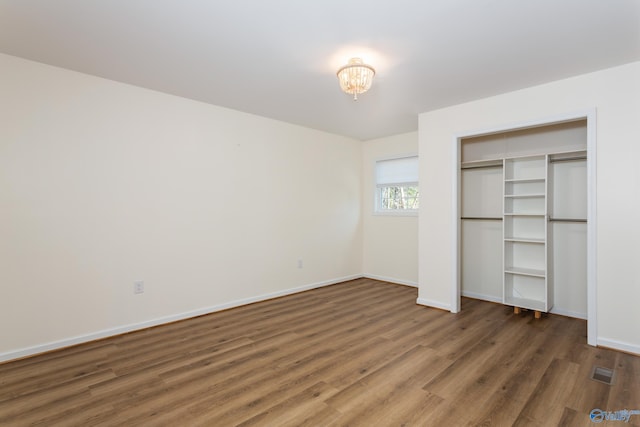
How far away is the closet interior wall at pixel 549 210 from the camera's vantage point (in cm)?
361

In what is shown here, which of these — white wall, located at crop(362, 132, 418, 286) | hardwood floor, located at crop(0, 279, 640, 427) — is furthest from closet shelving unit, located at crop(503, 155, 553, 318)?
white wall, located at crop(362, 132, 418, 286)

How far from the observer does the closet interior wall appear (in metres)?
3.61

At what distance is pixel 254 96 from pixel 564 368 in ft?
12.8

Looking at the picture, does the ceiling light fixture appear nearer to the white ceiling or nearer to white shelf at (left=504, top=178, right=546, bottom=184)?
the white ceiling

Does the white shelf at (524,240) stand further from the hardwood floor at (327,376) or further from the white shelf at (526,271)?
the hardwood floor at (327,376)

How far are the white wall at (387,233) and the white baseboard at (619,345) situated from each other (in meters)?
2.47

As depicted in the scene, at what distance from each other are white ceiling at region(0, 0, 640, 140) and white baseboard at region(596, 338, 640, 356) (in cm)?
248

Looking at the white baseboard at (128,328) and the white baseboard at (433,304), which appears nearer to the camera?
the white baseboard at (128,328)

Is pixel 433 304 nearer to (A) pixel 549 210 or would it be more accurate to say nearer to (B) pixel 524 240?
(B) pixel 524 240

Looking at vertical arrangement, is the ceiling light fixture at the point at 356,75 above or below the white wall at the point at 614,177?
above

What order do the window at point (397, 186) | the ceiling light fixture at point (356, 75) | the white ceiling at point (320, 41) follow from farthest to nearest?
the window at point (397, 186) < the ceiling light fixture at point (356, 75) < the white ceiling at point (320, 41)

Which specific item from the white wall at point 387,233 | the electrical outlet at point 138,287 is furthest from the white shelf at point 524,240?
the electrical outlet at point 138,287

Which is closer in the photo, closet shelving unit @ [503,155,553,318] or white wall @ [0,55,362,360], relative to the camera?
white wall @ [0,55,362,360]

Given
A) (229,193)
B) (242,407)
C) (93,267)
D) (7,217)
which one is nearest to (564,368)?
(242,407)
